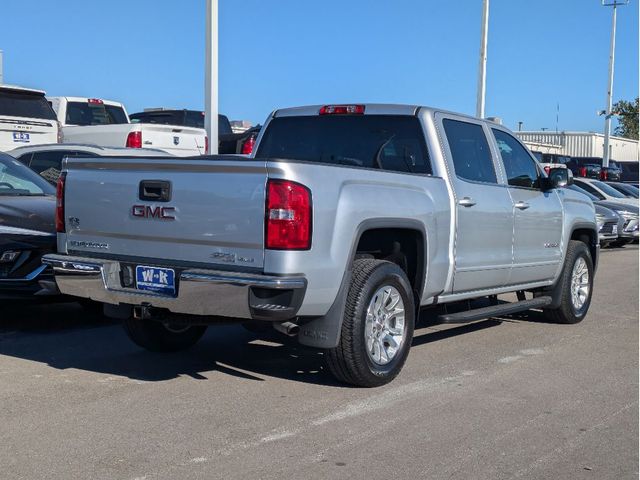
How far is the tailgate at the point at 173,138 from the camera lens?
15293 mm

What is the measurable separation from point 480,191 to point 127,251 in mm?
2999

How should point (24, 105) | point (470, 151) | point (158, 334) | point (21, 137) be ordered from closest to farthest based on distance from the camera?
1. point (158, 334)
2. point (470, 151)
3. point (21, 137)
4. point (24, 105)

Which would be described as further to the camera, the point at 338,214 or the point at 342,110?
the point at 342,110

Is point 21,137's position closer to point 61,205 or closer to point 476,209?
point 61,205

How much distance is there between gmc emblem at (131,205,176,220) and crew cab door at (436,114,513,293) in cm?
235

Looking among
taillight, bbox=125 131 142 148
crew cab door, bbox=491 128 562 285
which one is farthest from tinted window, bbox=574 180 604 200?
crew cab door, bbox=491 128 562 285

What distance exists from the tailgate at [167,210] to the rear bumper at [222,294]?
14cm

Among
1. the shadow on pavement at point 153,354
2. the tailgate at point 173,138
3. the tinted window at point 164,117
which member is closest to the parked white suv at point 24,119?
the tailgate at point 173,138

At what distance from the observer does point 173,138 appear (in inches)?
626

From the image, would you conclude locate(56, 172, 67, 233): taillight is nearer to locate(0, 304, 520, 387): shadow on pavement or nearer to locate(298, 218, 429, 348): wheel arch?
locate(0, 304, 520, 387): shadow on pavement

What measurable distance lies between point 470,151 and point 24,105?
980 cm

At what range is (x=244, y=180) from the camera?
5.31 meters

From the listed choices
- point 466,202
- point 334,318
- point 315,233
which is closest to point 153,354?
point 334,318

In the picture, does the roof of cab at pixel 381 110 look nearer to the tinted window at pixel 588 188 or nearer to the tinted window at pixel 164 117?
the tinted window at pixel 164 117
